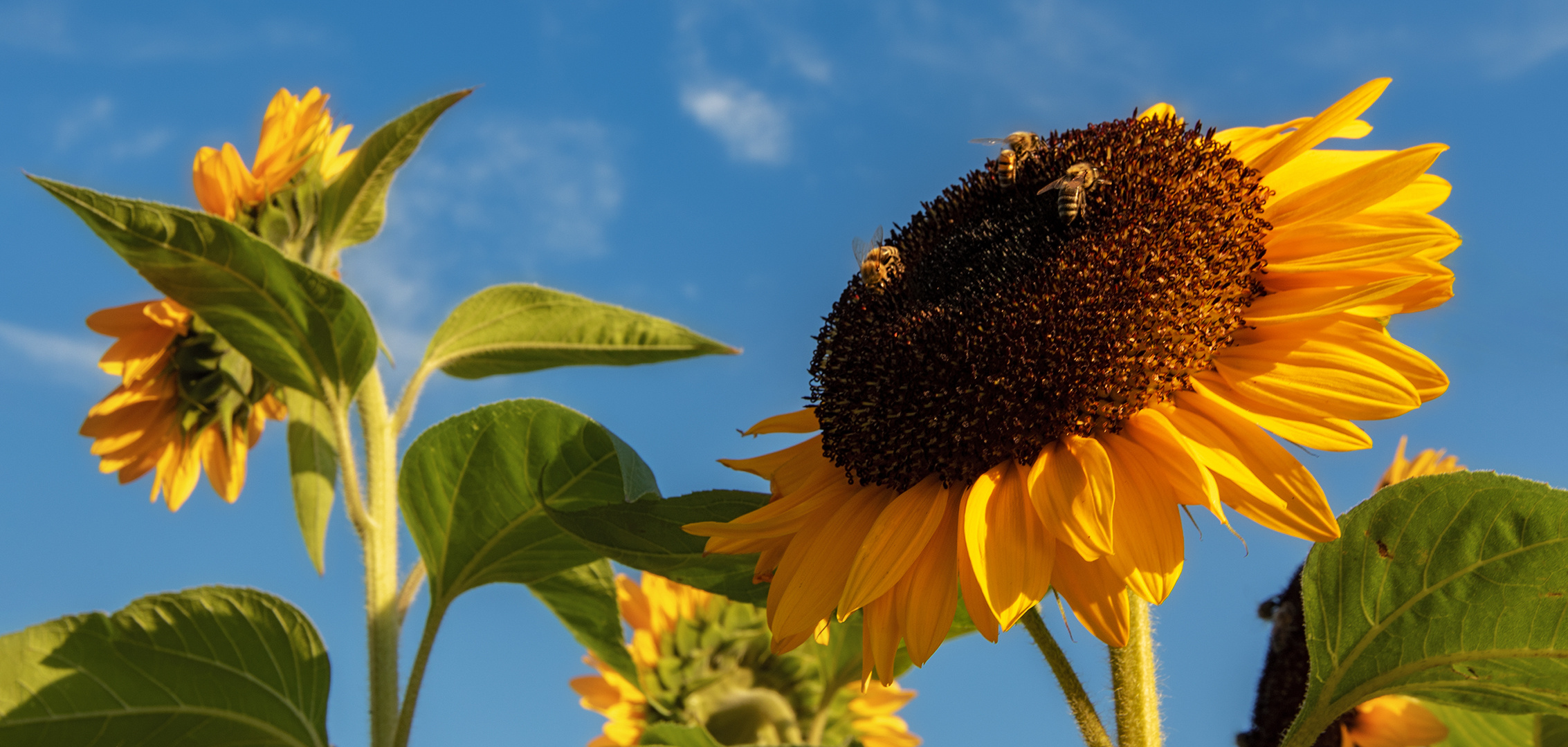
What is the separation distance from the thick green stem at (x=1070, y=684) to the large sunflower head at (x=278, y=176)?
188cm

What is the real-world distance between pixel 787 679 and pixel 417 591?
4.00 ft

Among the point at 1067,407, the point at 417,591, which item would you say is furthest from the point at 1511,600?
the point at 417,591

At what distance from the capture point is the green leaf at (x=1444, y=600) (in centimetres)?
121

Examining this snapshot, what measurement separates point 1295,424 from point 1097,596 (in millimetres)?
275

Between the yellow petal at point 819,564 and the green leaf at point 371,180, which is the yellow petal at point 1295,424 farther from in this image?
the green leaf at point 371,180

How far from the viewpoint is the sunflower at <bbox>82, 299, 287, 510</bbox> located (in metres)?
2.57

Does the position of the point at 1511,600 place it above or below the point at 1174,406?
below

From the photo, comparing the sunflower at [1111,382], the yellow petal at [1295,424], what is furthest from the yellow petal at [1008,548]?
the yellow petal at [1295,424]

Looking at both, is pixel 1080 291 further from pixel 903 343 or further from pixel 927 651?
pixel 927 651

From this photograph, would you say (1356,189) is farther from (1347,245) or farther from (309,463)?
(309,463)

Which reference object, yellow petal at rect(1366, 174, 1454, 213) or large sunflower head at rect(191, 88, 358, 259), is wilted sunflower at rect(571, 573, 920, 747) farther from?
Answer: yellow petal at rect(1366, 174, 1454, 213)

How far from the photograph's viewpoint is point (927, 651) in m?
1.24

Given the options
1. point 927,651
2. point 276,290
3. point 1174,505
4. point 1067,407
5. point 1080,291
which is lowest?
point 927,651

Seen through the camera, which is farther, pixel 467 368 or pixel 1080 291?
pixel 467 368
